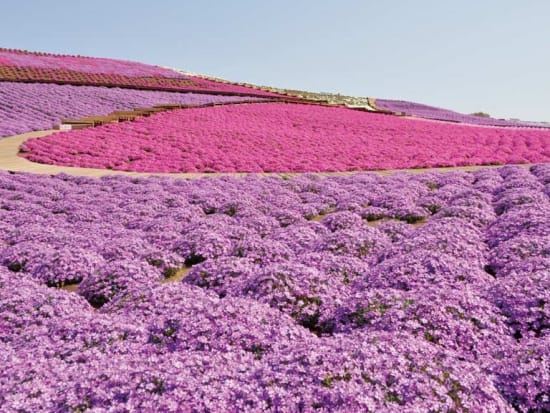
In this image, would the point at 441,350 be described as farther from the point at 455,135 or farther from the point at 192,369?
the point at 455,135

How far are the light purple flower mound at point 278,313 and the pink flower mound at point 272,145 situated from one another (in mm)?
12652

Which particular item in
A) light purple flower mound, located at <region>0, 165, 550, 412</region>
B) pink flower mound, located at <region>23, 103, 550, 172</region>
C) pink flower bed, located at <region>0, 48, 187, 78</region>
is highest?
pink flower bed, located at <region>0, 48, 187, 78</region>

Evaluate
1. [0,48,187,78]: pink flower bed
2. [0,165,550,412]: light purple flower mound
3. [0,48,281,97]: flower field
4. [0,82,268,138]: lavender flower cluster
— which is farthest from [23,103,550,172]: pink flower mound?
[0,48,187,78]: pink flower bed

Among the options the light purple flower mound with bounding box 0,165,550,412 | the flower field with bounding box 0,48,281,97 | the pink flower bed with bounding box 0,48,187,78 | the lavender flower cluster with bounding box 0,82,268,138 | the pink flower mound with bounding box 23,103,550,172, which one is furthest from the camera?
the pink flower bed with bounding box 0,48,187,78

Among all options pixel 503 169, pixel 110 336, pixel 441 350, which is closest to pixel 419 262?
pixel 441 350

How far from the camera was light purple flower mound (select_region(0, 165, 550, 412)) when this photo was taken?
16.3 ft

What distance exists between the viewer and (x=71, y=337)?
22.4 ft

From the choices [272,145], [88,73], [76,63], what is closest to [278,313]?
[272,145]

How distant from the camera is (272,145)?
32.6 m

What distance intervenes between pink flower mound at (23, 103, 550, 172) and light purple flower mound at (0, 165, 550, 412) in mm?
12652

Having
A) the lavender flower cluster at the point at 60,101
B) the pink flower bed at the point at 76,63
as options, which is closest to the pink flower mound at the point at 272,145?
the lavender flower cluster at the point at 60,101

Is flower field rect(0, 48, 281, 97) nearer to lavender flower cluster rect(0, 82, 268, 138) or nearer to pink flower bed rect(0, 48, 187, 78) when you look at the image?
pink flower bed rect(0, 48, 187, 78)

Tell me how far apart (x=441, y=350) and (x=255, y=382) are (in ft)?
7.92

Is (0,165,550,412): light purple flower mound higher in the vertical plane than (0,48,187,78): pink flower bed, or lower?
lower
